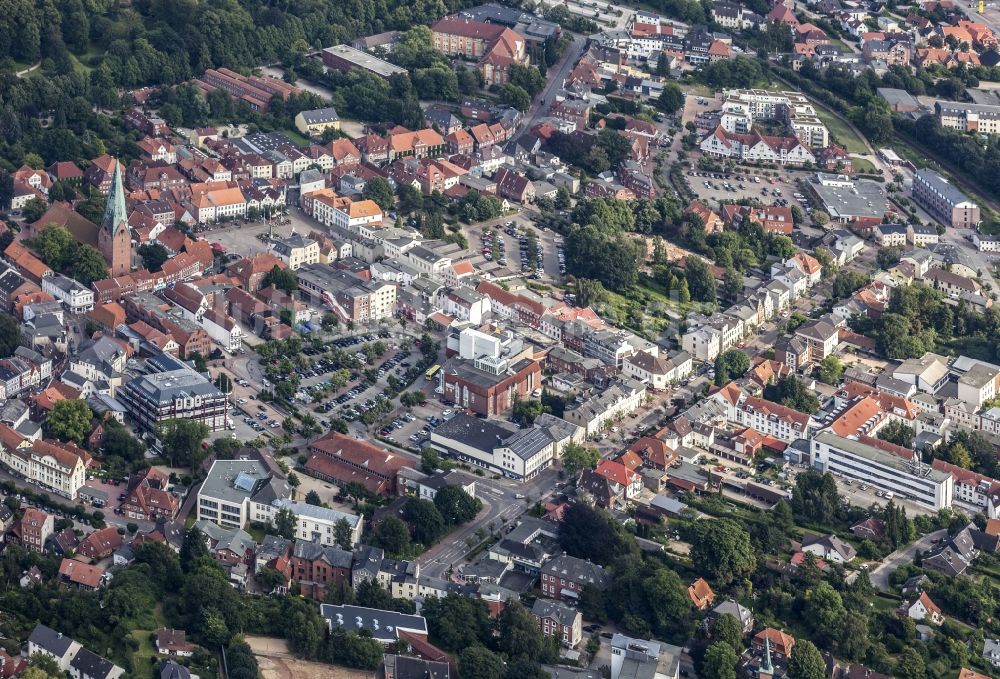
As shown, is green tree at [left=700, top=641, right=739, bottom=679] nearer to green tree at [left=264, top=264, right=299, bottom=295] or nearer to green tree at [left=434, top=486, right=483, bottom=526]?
green tree at [left=434, top=486, right=483, bottom=526]

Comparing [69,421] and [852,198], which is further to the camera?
[852,198]

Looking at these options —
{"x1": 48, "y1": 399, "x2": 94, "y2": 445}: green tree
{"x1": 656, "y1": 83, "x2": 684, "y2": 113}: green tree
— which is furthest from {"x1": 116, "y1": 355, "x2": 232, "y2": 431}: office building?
{"x1": 656, "y1": 83, "x2": 684, "y2": 113}: green tree

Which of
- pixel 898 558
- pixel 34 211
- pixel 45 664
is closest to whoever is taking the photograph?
pixel 45 664

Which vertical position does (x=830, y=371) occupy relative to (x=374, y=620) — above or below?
below

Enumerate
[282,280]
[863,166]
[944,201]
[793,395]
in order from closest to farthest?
[793,395]
[282,280]
[944,201]
[863,166]

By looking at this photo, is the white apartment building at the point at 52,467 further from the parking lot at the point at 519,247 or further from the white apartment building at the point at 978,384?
the white apartment building at the point at 978,384

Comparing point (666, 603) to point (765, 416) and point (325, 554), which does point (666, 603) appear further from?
point (765, 416)

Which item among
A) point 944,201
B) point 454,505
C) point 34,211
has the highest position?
point 454,505

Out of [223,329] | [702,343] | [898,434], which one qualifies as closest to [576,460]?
[702,343]
